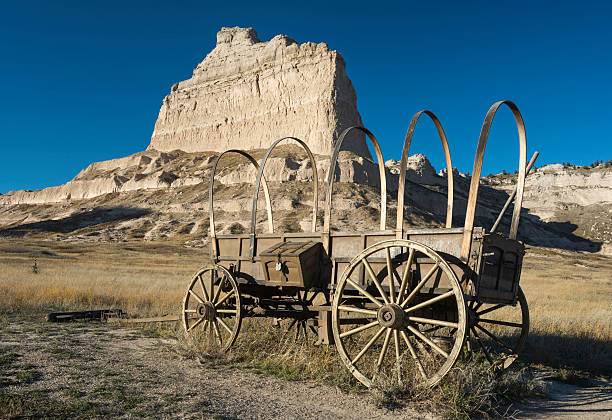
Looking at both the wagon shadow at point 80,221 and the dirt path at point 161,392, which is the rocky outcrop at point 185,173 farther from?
the dirt path at point 161,392

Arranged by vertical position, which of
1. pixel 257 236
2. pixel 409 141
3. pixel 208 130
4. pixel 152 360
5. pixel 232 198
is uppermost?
pixel 208 130

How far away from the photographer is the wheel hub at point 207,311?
761 centimetres

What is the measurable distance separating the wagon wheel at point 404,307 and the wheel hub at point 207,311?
2.39 metres

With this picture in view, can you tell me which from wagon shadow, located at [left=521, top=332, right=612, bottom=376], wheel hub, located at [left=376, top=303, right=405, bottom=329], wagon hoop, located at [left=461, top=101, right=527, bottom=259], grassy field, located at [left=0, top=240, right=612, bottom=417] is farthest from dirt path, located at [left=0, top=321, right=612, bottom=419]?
wagon hoop, located at [left=461, top=101, right=527, bottom=259]

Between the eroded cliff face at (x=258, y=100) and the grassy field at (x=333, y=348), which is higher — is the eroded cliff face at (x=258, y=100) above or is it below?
above

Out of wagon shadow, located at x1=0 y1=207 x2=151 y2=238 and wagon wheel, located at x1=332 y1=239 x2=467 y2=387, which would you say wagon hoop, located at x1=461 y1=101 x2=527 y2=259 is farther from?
wagon shadow, located at x1=0 y1=207 x2=151 y2=238

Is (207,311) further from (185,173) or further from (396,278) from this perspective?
(185,173)

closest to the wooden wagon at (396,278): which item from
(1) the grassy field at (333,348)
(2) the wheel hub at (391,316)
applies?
(2) the wheel hub at (391,316)

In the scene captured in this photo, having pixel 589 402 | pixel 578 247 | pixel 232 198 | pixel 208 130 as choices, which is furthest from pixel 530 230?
pixel 589 402

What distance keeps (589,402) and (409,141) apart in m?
4.03

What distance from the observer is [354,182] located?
232 feet

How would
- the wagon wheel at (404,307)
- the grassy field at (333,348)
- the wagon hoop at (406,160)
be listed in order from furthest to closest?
1. the wagon hoop at (406,160)
2. the grassy field at (333,348)
3. the wagon wheel at (404,307)

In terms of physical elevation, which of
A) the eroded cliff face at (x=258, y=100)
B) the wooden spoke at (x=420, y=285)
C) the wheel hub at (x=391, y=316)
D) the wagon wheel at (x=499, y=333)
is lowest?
the wagon wheel at (x=499, y=333)

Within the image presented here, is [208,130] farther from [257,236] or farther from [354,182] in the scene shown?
[257,236]
